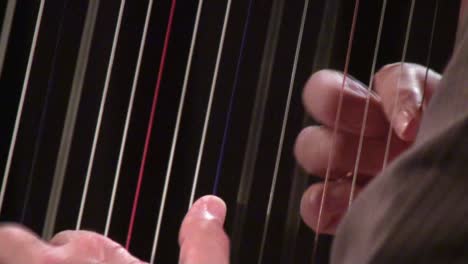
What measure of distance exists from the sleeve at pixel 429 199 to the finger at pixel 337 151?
1.33 feet

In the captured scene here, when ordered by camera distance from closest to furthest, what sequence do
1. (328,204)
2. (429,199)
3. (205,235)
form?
(429,199)
(205,235)
(328,204)

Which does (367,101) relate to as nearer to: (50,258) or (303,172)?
(303,172)

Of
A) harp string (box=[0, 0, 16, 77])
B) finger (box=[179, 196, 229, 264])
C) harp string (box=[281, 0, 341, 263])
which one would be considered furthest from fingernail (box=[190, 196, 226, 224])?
harp string (box=[0, 0, 16, 77])

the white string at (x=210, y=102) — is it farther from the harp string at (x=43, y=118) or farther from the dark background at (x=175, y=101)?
the harp string at (x=43, y=118)

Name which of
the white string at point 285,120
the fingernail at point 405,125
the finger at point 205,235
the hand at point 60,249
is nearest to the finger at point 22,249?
the hand at point 60,249

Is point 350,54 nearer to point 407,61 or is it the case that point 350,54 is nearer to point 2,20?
point 407,61

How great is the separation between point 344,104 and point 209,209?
0.19 meters

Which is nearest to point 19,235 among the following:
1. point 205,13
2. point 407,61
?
point 205,13

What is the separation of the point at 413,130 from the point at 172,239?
26cm

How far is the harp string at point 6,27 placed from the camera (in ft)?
2.76

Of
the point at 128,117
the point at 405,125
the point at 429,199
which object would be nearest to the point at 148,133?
the point at 128,117

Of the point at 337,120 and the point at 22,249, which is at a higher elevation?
the point at 337,120

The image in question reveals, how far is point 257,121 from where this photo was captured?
863 millimetres

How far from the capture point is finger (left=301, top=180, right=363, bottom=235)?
83 cm
